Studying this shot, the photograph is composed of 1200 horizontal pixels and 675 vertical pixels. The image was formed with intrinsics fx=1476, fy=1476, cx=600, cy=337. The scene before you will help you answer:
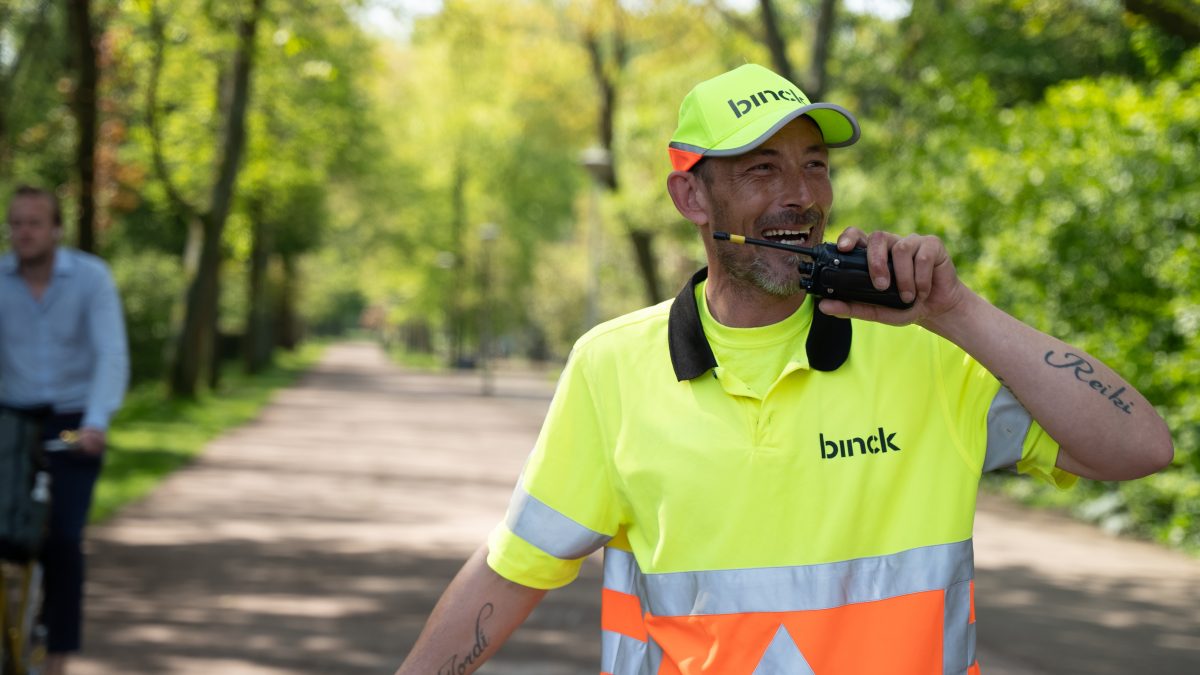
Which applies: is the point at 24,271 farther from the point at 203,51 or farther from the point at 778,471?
the point at 203,51

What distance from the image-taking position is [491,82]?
56625 millimetres

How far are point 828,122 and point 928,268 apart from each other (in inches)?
16.2

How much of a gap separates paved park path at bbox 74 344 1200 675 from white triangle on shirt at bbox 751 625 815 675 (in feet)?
16.0

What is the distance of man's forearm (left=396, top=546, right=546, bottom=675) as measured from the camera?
8.92 feet

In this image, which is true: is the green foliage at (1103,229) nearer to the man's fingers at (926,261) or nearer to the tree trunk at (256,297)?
the man's fingers at (926,261)

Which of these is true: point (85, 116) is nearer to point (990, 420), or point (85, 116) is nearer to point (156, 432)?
point (156, 432)

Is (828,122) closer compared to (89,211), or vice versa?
(828,122)

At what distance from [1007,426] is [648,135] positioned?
85.8 ft

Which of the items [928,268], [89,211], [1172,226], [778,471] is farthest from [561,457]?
[89,211]

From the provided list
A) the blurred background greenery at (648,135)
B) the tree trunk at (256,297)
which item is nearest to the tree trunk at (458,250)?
the blurred background greenery at (648,135)

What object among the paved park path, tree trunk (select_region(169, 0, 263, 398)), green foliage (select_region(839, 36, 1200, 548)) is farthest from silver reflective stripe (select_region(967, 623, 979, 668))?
tree trunk (select_region(169, 0, 263, 398))

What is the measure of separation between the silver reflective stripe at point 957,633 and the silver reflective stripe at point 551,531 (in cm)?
61

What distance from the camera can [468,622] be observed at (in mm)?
2736

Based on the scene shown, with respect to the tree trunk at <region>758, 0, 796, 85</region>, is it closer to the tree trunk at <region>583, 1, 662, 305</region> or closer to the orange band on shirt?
the tree trunk at <region>583, 1, 662, 305</region>
